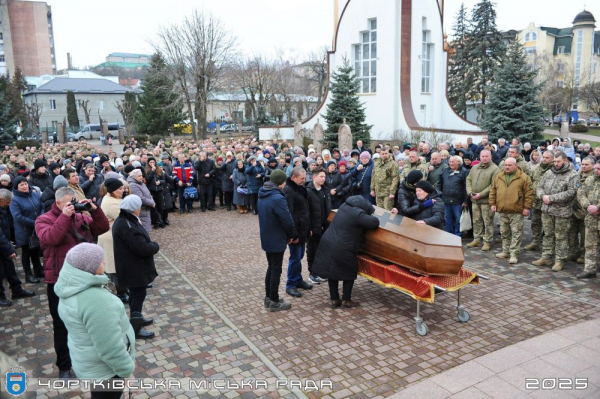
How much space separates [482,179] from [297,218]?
175 inches

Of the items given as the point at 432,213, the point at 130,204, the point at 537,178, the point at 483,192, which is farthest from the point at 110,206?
the point at 537,178

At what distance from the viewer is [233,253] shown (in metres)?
9.70

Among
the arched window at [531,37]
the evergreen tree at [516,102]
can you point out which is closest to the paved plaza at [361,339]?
the evergreen tree at [516,102]

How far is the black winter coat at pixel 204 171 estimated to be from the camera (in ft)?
47.6

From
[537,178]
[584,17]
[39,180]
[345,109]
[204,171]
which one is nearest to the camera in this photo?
[537,178]

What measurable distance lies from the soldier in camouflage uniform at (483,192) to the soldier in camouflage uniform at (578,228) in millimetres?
1415

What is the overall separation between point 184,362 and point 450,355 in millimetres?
3006

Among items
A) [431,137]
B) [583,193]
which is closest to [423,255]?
[583,193]

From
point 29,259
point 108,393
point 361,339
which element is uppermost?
point 108,393

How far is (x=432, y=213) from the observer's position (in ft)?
22.7

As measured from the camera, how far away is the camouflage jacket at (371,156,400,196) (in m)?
11.0

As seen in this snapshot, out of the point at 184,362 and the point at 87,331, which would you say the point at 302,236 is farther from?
the point at 87,331

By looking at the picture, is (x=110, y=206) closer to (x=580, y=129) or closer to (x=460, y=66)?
(x=460, y=66)

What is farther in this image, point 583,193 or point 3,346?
point 583,193
